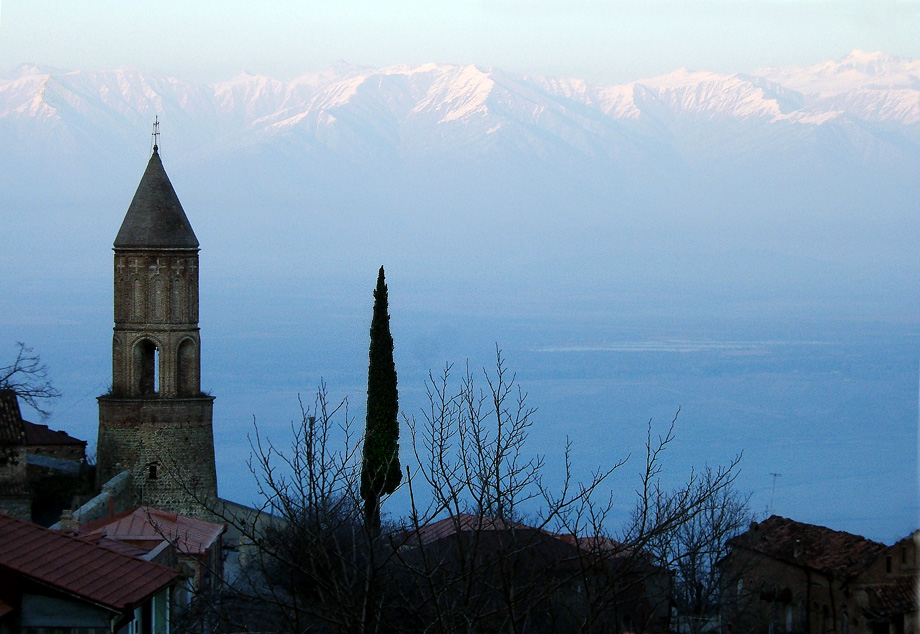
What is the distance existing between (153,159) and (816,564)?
1839cm

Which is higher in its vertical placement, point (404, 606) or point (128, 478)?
point (128, 478)

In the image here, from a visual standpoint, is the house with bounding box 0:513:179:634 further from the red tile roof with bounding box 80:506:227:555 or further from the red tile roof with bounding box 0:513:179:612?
the red tile roof with bounding box 80:506:227:555

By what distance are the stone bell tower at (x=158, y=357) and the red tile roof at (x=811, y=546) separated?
43.8 ft

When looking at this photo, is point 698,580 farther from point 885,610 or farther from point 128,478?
point 128,478

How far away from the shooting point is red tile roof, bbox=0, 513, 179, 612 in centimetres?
1361

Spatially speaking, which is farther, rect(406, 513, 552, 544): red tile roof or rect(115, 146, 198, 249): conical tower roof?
rect(115, 146, 198, 249): conical tower roof

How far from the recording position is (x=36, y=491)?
38.1 metres

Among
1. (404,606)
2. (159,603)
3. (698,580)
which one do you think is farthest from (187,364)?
(404,606)

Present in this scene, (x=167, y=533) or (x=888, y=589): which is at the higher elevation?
(x=167, y=533)

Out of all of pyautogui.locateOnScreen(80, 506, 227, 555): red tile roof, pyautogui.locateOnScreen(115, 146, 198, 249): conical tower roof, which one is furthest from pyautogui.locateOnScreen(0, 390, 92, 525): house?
pyautogui.locateOnScreen(115, 146, 198, 249): conical tower roof

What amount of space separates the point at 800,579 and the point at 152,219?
57.8 feet

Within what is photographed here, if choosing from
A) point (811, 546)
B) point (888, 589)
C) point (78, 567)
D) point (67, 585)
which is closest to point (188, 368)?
point (811, 546)

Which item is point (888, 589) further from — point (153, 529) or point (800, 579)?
point (153, 529)

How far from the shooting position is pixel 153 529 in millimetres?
27344
